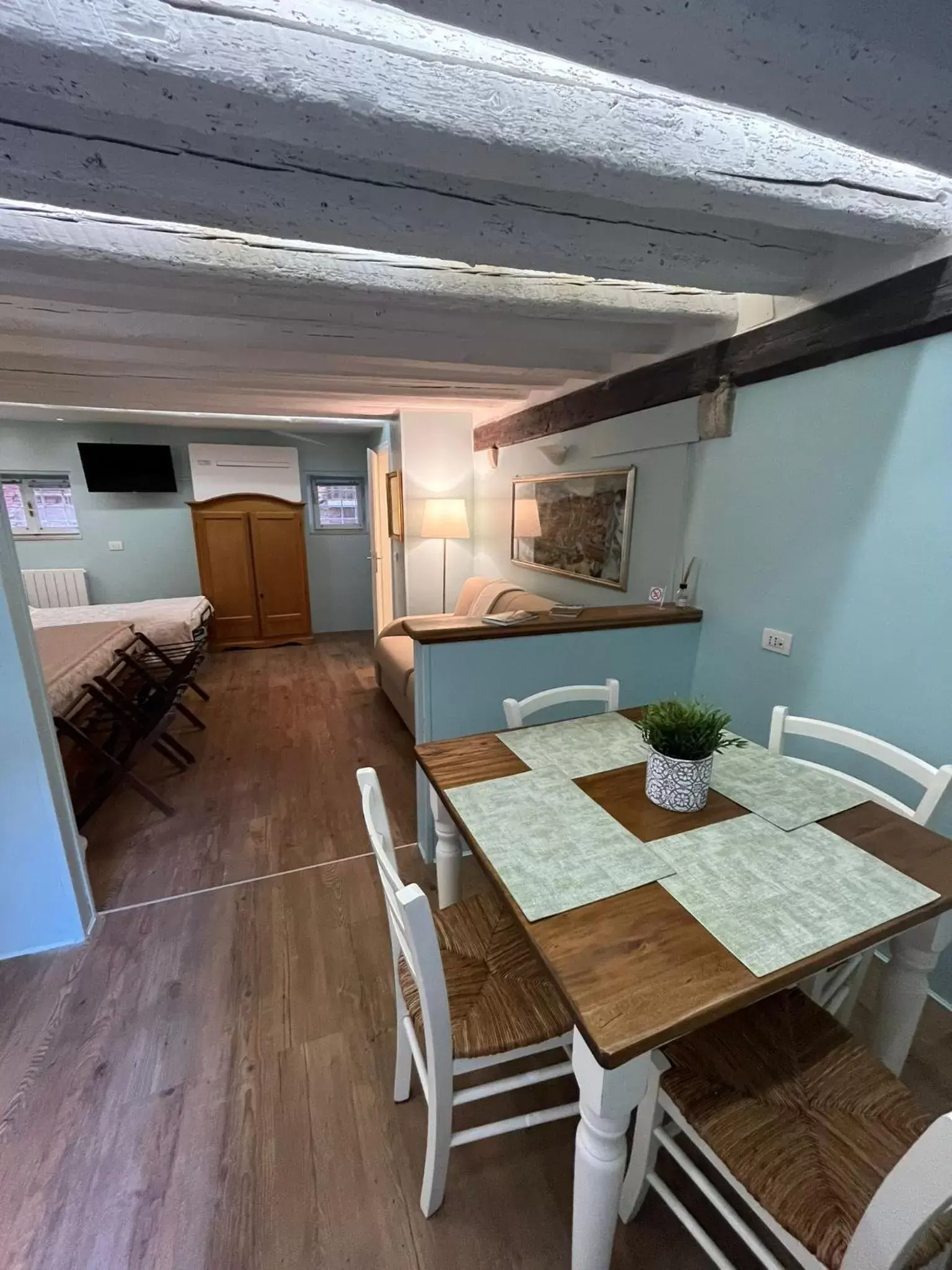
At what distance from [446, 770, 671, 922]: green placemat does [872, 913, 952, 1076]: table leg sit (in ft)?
1.77

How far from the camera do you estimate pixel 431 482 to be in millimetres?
4461

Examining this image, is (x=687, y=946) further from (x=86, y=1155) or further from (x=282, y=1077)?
(x=86, y=1155)

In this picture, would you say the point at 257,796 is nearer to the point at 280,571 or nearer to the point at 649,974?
the point at 649,974

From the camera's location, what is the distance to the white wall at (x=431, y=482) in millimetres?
4359

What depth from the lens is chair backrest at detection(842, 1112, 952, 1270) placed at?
531mm

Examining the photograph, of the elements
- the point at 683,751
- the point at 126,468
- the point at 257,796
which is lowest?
the point at 257,796

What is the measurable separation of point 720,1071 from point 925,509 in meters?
1.54

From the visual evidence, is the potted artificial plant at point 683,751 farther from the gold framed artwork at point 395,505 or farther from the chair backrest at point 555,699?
the gold framed artwork at point 395,505

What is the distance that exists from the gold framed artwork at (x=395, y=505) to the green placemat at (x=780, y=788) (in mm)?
3571

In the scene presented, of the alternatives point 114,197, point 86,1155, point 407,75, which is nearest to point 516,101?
point 407,75

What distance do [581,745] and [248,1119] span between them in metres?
1.29

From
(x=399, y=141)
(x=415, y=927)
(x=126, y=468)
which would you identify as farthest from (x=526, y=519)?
(x=126, y=468)

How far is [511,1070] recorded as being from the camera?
4.83 feet

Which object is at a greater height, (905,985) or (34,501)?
(34,501)
